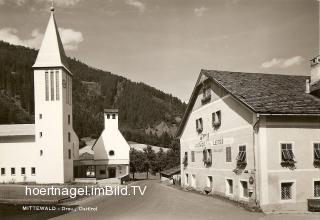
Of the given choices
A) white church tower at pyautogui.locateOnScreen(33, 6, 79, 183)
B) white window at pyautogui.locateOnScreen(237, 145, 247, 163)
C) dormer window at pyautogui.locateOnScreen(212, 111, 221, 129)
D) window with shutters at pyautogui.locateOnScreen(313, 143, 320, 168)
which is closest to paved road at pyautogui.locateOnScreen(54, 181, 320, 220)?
white window at pyautogui.locateOnScreen(237, 145, 247, 163)

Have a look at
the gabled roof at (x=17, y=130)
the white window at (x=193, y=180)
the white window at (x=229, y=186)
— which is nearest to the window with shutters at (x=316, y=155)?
the white window at (x=229, y=186)

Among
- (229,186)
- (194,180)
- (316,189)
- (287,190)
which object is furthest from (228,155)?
(194,180)

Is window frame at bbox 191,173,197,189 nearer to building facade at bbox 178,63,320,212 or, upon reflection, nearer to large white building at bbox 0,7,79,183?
building facade at bbox 178,63,320,212

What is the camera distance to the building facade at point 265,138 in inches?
914

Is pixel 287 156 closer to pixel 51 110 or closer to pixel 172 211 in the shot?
pixel 172 211

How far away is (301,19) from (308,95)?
8246 mm

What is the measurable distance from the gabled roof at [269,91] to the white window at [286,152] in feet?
6.16

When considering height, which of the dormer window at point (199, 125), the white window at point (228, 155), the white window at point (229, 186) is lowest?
the white window at point (229, 186)

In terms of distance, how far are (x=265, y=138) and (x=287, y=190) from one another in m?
3.09

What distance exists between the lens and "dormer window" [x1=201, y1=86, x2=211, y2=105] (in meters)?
31.1

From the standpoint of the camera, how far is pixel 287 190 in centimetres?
2341

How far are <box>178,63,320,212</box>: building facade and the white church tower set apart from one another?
23.0 m

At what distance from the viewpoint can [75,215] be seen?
1997cm

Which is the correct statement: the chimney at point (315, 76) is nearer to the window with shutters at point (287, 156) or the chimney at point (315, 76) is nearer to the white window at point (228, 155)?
the window with shutters at point (287, 156)
